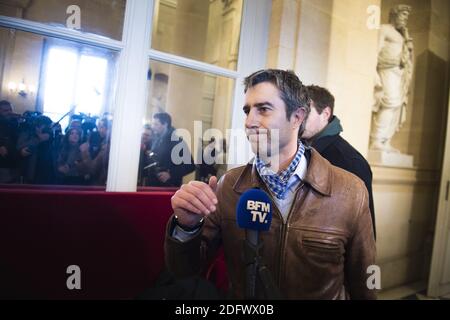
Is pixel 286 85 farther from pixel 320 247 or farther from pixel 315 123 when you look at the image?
pixel 315 123

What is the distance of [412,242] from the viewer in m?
3.99

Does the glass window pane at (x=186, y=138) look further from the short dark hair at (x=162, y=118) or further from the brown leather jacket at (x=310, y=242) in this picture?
the brown leather jacket at (x=310, y=242)

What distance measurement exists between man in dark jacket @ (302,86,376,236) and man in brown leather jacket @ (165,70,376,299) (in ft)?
2.07

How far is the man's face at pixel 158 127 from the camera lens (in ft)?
7.18

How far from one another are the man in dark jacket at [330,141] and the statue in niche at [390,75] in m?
1.96

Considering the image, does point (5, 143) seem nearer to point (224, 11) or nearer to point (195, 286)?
point (195, 286)

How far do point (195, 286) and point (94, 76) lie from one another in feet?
4.51

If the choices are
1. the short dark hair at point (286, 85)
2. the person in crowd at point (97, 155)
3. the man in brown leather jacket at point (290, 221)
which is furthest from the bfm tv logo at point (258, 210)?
the person in crowd at point (97, 155)

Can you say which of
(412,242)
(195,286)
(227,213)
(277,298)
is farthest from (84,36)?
(412,242)

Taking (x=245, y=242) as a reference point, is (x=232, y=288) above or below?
below

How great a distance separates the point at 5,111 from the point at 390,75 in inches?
152

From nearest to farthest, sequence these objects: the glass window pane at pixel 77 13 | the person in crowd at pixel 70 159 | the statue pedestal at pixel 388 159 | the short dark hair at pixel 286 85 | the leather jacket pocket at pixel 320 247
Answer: the leather jacket pocket at pixel 320 247 < the short dark hair at pixel 286 85 < the glass window pane at pixel 77 13 < the person in crowd at pixel 70 159 < the statue pedestal at pixel 388 159

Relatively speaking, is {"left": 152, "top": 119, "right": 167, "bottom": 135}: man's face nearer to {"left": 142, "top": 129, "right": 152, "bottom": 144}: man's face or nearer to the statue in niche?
{"left": 142, "top": 129, "right": 152, "bottom": 144}: man's face

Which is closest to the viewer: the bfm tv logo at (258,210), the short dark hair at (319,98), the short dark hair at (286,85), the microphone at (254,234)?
the microphone at (254,234)
